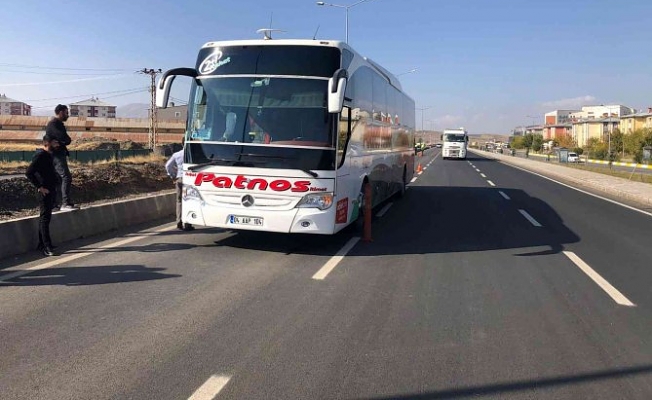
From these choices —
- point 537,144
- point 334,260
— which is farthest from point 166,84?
point 537,144

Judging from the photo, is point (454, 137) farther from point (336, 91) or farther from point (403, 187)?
point (336, 91)

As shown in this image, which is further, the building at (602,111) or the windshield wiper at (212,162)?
the building at (602,111)

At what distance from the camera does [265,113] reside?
8086mm

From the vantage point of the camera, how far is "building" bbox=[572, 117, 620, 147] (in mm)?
131637

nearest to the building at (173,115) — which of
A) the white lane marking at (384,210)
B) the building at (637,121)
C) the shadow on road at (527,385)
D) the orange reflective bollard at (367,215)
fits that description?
the building at (637,121)

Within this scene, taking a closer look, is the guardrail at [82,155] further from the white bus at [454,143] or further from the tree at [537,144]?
the tree at [537,144]

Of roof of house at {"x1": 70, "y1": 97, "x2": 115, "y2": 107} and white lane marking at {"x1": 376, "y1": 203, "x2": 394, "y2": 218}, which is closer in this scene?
white lane marking at {"x1": 376, "y1": 203, "x2": 394, "y2": 218}

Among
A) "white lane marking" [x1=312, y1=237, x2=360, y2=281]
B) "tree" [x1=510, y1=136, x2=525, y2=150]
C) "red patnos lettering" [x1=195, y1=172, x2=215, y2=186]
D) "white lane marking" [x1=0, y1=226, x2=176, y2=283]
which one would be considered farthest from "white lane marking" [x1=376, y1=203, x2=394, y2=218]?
"tree" [x1=510, y1=136, x2=525, y2=150]

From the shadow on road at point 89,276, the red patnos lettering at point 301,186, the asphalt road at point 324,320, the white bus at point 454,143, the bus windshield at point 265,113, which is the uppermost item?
the white bus at point 454,143

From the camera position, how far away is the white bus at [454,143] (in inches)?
2190

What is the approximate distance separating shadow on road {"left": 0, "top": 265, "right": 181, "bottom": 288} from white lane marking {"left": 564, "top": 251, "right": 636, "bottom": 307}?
538 cm

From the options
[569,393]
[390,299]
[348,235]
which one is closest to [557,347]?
[569,393]

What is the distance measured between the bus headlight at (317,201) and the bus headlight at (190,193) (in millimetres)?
1666

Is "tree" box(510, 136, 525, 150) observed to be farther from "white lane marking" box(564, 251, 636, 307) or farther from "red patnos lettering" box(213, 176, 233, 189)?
"red patnos lettering" box(213, 176, 233, 189)
